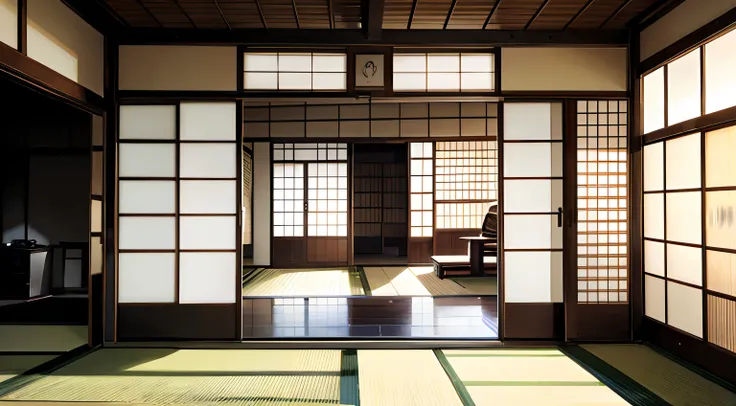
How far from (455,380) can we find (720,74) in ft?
8.06

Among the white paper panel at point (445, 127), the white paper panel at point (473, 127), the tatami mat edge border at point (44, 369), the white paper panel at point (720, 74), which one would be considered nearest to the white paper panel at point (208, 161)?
the tatami mat edge border at point (44, 369)

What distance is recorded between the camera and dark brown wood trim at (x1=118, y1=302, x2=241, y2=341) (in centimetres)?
369

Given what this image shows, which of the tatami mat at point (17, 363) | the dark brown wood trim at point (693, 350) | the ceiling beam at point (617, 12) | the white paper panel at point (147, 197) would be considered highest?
the ceiling beam at point (617, 12)

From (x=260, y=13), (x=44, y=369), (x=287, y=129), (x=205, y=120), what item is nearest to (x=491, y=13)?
(x=260, y=13)

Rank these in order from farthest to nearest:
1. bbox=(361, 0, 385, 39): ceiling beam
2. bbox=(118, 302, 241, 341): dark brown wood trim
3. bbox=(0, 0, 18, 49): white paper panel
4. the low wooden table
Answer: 1. the low wooden table
2. bbox=(118, 302, 241, 341): dark brown wood trim
3. bbox=(361, 0, 385, 39): ceiling beam
4. bbox=(0, 0, 18, 49): white paper panel

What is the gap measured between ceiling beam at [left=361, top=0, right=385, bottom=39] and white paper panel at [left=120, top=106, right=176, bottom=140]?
5.44ft

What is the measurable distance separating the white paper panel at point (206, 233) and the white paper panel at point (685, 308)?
10.8 feet

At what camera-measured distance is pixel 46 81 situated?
9.41 feet

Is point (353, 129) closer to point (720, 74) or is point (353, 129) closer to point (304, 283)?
point (304, 283)

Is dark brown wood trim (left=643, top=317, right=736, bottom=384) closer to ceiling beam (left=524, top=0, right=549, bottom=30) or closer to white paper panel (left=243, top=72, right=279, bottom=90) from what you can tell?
ceiling beam (left=524, top=0, right=549, bottom=30)

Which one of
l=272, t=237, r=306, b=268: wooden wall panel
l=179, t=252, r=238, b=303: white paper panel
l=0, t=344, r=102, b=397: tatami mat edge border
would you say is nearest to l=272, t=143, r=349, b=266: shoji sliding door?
l=272, t=237, r=306, b=268: wooden wall panel

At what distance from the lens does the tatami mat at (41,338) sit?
138 inches

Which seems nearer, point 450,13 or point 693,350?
point 693,350

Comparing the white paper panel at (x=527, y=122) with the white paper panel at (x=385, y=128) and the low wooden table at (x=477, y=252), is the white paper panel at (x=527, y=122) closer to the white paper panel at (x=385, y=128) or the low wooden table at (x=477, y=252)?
the low wooden table at (x=477, y=252)
